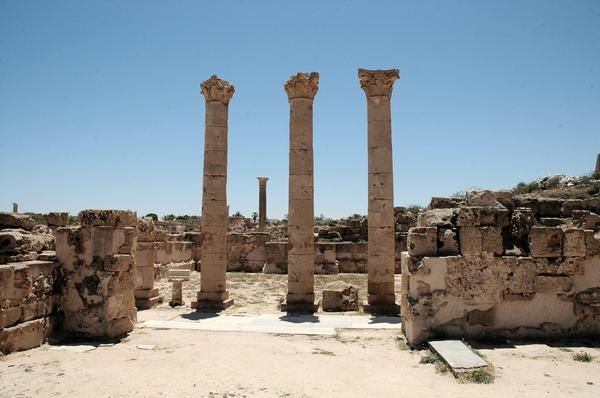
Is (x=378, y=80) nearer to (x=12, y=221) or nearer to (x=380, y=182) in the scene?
(x=380, y=182)

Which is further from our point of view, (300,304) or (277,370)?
(300,304)

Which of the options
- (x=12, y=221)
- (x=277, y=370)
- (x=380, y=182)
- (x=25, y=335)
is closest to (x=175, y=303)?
(x=12, y=221)

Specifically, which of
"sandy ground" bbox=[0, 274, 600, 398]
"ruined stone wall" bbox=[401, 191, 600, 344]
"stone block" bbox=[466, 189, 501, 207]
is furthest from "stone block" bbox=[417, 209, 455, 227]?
"sandy ground" bbox=[0, 274, 600, 398]

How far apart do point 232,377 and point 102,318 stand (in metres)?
3.53

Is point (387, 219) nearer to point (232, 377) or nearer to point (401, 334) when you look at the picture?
point (401, 334)

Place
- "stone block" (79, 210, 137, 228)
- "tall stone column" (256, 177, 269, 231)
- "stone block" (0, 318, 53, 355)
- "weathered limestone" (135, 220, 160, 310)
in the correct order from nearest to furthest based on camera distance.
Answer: "stone block" (0, 318, 53, 355), "stone block" (79, 210, 137, 228), "weathered limestone" (135, 220, 160, 310), "tall stone column" (256, 177, 269, 231)

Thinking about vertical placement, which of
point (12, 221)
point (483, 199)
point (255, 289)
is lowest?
point (255, 289)

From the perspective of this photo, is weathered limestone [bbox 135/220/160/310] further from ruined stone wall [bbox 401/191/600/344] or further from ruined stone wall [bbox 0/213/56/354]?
ruined stone wall [bbox 401/191/600/344]

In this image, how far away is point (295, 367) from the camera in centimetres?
682

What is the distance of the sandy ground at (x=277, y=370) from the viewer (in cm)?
Result: 562

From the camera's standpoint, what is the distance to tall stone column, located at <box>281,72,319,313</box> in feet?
41.8

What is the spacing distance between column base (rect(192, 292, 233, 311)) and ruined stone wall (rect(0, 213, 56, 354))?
176 inches

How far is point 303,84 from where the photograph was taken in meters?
13.1

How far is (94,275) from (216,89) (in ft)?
22.5
